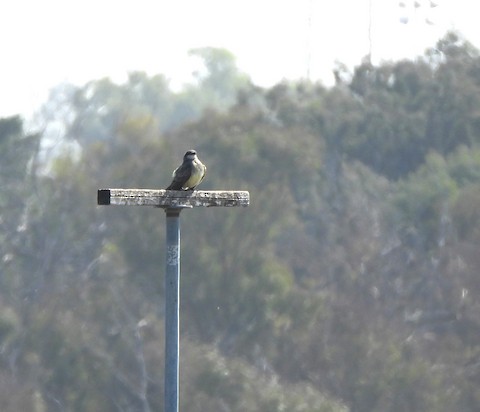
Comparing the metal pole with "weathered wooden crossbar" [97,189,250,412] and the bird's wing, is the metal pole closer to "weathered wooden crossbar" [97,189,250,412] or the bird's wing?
"weathered wooden crossbar" [97,189,250,412]

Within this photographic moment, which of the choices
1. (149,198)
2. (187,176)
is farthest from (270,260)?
(149,198)

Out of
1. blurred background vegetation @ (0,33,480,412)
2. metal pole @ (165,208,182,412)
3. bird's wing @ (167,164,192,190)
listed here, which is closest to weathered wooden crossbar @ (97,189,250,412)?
metal pole @ (165,208,182,412)

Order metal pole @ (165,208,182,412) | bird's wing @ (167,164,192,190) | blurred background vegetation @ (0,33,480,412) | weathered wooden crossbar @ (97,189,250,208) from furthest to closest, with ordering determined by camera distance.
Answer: blurred background vegetation @ (0,33,480,412) → bird's wing @ (167,164,192,190) → weathered wooden crossbar @ (97,189,250,208) → metal pole @ (165,208,182,412)

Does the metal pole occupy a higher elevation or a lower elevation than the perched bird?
lower

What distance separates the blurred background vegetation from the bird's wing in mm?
22278

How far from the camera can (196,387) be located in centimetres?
3259

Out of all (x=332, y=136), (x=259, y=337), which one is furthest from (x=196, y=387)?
(x=332, y=136)

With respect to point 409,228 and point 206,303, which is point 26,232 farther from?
point 409,228

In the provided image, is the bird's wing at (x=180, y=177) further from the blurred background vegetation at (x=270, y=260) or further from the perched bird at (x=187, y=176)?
the blurred background vegetation at (x=270, y=260)

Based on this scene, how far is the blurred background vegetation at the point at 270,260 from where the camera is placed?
3372 cm

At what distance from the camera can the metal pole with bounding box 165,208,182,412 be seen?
9.07m

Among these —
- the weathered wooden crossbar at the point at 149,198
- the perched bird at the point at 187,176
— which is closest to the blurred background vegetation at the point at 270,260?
the perched bird at the point at 187,176

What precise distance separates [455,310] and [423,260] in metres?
1.66

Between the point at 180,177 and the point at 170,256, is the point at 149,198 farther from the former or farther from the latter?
the point at 180,177
